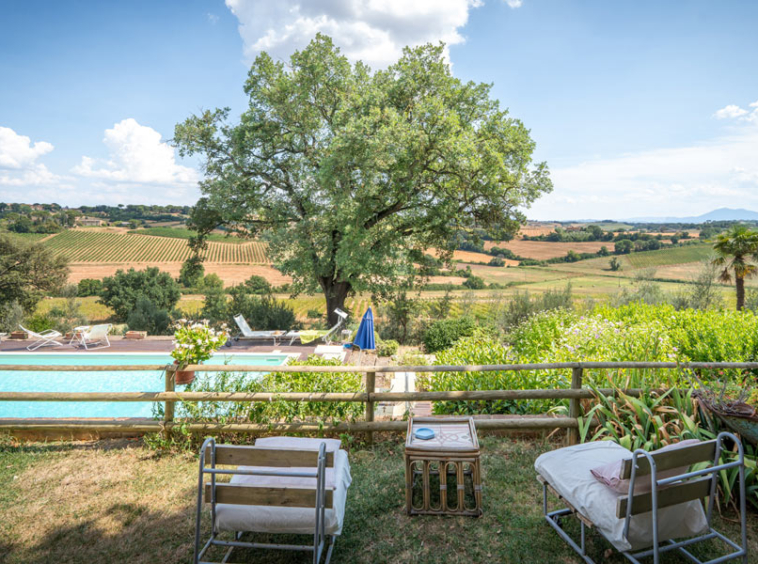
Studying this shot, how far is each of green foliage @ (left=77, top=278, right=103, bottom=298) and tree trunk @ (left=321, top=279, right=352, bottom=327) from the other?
1784cm

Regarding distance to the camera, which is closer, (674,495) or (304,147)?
(674,495)

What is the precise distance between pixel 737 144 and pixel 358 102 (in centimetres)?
1052

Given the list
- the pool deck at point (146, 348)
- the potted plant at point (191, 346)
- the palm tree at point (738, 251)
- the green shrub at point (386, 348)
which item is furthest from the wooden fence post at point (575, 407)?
the palm tree at point (738, 251)

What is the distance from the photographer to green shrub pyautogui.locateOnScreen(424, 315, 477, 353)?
11.8m

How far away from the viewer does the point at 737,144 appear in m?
9.92

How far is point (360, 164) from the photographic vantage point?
1324 centimetres

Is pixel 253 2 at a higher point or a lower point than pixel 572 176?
higher

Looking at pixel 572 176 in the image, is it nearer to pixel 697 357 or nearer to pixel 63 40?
pixel 697 357

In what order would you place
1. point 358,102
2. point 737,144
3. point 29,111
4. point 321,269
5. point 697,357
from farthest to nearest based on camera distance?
point 29,111 < point 321,269 < point 358,102 < point 737,144 < point 697,357

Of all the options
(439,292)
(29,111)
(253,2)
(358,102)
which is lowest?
(439,292)

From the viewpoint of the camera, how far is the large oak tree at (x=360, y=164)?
13.1 meters

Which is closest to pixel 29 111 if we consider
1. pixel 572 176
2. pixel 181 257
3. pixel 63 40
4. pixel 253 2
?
pixel 181 257

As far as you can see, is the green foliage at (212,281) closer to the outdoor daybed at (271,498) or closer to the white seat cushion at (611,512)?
the outdoor daybed at (271,498)

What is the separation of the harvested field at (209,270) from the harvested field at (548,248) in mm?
19900
